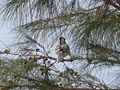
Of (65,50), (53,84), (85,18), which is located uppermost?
(85,18)

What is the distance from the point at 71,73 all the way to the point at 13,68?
23 cm

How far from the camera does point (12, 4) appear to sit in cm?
124

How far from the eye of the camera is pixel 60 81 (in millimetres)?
1373

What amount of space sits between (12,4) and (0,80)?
0.33 meters

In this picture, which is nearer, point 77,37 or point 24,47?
point 77,37

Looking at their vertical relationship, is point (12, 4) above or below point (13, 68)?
above

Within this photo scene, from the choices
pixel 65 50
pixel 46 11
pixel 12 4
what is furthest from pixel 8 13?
pixel 65 50

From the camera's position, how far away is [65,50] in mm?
1233

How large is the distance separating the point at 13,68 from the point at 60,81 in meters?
0.20

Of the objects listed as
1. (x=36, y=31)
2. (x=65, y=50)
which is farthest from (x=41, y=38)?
(x=65, y=50)

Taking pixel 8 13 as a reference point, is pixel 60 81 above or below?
below

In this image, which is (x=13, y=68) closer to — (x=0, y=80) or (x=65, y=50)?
(x=0, y=80)

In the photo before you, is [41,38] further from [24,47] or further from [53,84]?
[53,84]

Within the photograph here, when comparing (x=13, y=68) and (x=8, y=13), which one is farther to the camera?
(x=13, y=68)
